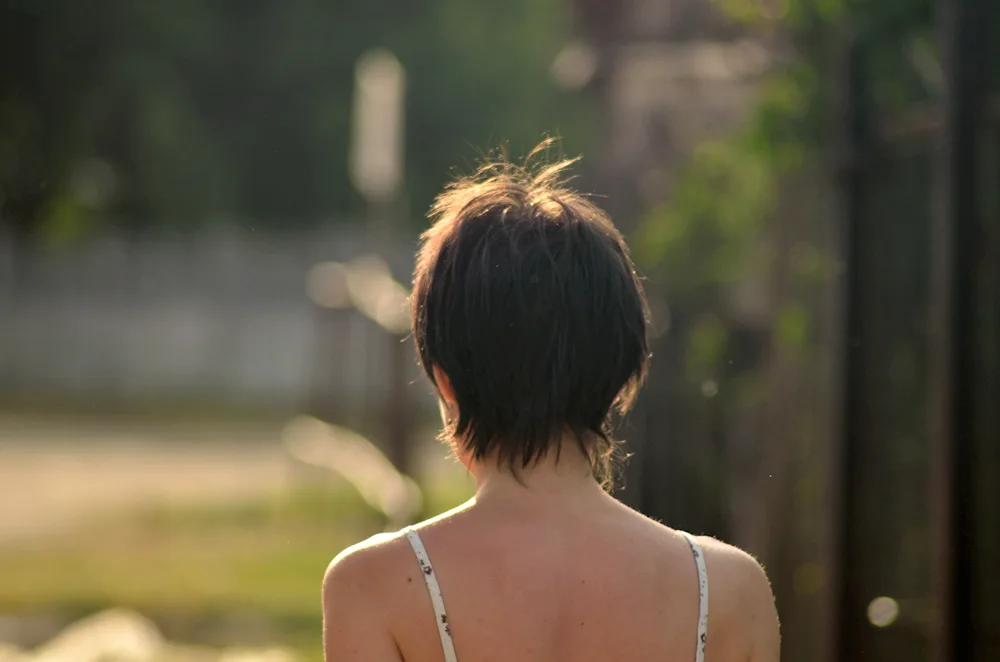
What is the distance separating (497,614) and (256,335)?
28085mm

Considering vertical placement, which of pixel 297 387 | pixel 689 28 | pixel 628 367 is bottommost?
pixel 297 387

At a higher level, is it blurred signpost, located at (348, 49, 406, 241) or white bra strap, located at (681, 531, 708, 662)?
blurred signpost, located at (348, 49, 406, 241)

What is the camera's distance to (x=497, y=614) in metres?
2.13

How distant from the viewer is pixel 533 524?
85.1 inches

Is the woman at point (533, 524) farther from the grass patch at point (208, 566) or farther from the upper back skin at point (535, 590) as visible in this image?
the grass patch at point (208, 566)

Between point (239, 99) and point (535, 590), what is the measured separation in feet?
97.5

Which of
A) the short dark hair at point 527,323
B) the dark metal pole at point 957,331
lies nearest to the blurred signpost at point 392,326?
the dark metal pole at point 957,331

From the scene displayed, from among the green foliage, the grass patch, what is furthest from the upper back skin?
the green foliage

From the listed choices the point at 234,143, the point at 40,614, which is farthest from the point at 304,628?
the point at 234,143

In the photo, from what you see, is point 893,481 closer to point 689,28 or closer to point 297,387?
point 689,28

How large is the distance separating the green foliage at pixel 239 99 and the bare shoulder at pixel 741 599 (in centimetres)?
2527

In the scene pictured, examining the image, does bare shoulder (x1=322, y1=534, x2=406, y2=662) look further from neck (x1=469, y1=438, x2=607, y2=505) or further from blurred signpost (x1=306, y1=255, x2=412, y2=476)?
blurred signpost (x1=306, y1=255, x2=412, y2=476)

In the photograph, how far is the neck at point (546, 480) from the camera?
218 cm

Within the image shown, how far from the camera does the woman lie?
2.13m
